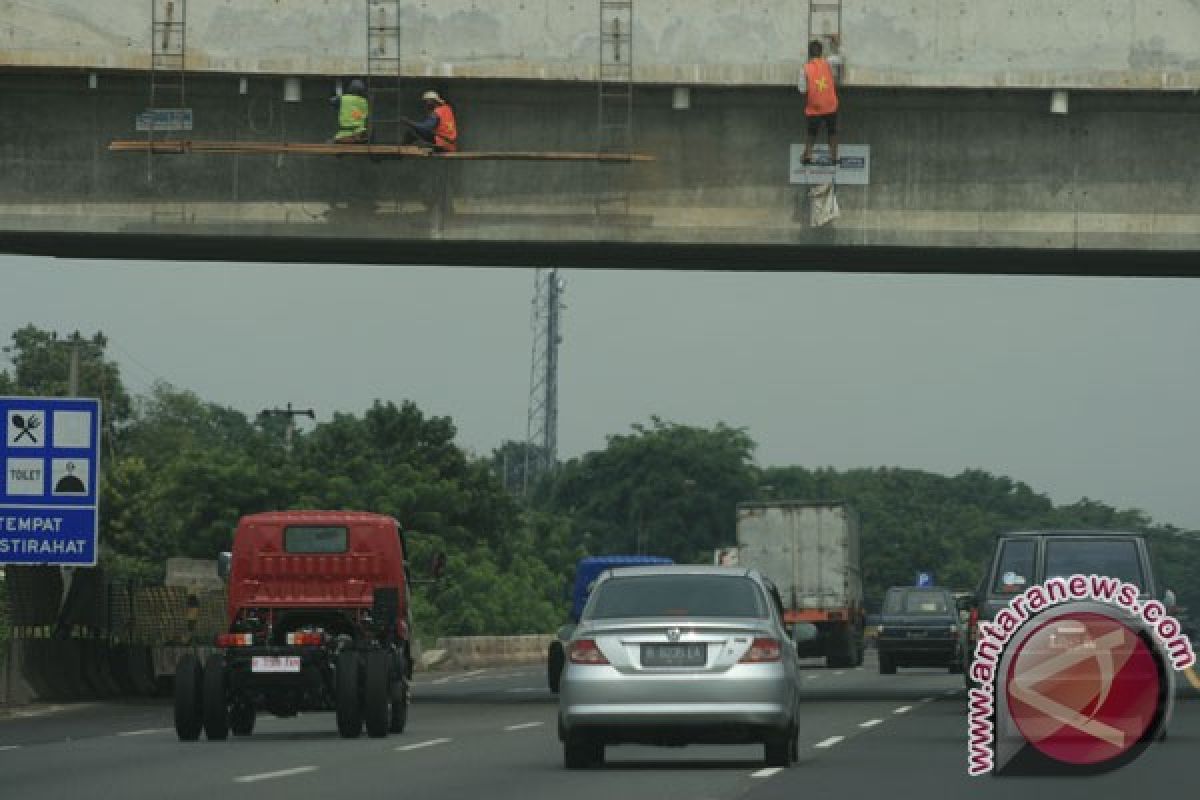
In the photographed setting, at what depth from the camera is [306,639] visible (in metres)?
25.1

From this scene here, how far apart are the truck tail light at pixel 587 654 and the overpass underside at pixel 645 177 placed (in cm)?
1332

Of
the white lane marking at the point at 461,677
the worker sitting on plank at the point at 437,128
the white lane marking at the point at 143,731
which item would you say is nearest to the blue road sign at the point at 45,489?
the worker sitting on plank at the point at 437,128

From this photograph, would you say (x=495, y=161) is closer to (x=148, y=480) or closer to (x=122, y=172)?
(x=122, y=172)

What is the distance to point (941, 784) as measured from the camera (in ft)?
57.4

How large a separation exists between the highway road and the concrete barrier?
97.5 feet

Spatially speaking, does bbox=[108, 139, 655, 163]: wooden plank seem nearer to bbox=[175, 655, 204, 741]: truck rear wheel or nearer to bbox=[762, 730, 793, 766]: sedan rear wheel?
bbox=[175, 655, 204, 741]: truck rear wheel

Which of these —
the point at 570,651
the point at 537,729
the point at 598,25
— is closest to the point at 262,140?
the point at 598,25

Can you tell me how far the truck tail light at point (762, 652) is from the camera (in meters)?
19.1

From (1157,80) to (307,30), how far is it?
396 inches

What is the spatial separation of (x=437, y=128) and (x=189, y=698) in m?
9.68

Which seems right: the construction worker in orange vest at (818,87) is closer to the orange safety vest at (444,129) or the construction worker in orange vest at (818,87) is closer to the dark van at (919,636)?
the orange safety vest at (444,129)

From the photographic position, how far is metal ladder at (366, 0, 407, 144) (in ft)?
105

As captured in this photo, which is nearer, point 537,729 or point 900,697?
point 537,729

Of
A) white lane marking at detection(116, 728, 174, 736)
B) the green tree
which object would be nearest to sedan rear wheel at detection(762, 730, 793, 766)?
white lane marking at detection(116, 728, 174, 736)
